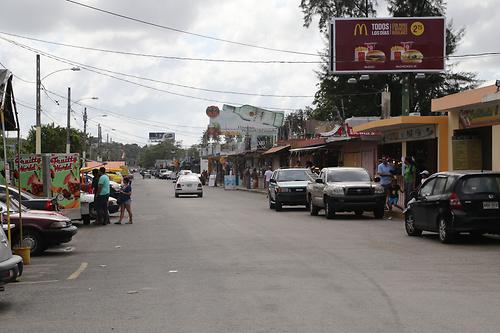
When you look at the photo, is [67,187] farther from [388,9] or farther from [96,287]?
[388,9]

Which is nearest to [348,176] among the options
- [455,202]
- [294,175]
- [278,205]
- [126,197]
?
[278,205]

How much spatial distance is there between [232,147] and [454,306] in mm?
73215

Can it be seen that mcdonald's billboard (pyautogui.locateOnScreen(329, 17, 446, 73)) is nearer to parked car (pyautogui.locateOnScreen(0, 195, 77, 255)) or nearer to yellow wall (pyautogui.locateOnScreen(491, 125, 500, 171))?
yellow wall (pyautogui.locateOnScreen(491, 125, 500, 171))

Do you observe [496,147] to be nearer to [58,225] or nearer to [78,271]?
[58,225]

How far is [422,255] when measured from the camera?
1286 cm

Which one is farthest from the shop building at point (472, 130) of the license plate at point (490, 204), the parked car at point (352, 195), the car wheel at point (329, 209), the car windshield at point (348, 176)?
the license plate at point (490, 204)

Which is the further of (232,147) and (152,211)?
(232,147)

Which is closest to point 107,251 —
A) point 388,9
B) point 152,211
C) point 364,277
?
point 364,277

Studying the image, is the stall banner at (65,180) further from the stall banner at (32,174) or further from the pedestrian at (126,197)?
the pedestrian at (126,197)

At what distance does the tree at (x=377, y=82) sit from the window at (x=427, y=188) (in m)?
30.8

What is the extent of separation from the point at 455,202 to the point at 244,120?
6446 cm

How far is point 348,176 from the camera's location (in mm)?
23031

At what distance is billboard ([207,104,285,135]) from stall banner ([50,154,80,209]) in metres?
55.5

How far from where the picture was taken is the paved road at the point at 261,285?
7.39 m
